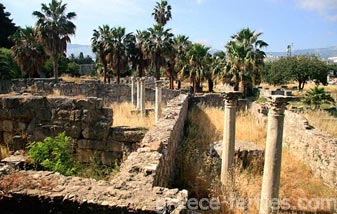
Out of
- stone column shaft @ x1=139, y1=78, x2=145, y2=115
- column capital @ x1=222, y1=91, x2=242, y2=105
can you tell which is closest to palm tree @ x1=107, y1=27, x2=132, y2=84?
stone column shaft @ x1=139, y1=78, x2=145, y2=115

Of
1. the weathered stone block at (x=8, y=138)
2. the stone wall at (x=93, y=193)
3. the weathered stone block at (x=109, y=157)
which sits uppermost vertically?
the stone wall at (x=93, y=193)

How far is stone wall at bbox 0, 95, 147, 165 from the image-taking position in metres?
7.61

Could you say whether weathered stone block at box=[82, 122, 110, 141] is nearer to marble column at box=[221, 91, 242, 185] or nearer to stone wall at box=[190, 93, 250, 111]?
marble column at box=[221, 91, 242, 185]

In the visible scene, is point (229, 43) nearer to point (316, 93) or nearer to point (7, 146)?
point (316, 93)

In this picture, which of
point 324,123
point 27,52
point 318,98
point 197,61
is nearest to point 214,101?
point 324,123

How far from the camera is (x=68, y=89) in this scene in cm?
2352

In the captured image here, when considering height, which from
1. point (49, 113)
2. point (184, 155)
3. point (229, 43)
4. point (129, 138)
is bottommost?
point (184, 155)

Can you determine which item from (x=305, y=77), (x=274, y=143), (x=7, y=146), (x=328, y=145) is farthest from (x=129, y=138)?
(x=305, y=77)

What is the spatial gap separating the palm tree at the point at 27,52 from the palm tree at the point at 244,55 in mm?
19866

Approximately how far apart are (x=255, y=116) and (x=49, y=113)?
11.5 metres

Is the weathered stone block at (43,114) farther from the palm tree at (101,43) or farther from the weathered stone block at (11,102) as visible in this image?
the palm tree at (101,43)

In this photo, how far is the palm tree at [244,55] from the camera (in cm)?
2478

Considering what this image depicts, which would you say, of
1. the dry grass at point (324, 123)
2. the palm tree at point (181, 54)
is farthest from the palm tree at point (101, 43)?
the dry grass at point (324, 123)

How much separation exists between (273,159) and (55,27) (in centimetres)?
2652
